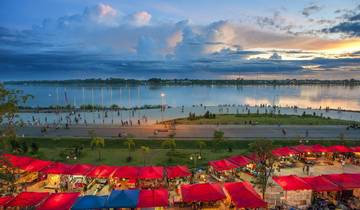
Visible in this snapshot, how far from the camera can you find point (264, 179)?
21.9 metres

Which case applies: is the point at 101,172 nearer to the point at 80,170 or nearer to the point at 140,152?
the point at 80,170

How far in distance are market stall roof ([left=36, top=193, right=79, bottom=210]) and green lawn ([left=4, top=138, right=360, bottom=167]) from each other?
1269cm

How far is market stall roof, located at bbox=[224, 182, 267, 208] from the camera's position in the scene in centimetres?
1958

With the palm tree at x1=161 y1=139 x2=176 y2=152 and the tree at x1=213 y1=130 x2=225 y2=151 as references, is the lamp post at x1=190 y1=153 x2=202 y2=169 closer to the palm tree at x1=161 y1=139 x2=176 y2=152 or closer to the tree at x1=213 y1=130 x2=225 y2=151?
the palm tree at x1=161 y1=139 x2=176 y2=152

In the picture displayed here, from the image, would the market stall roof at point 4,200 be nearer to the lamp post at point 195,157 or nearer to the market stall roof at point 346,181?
the lamp post at point 195,157

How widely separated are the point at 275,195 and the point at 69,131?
35944mm

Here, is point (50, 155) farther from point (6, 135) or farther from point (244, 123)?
point (244, 123)

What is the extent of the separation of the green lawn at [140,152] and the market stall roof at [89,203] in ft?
42.9

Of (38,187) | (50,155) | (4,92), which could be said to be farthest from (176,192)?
(50,155)

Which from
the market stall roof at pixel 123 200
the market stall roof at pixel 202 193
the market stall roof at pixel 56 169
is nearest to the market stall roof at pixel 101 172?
the market stall roof at pixel 56 169

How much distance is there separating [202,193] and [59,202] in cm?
947

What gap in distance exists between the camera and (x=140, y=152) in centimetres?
3784

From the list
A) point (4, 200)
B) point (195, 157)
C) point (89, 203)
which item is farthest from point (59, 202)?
point (195, 157)

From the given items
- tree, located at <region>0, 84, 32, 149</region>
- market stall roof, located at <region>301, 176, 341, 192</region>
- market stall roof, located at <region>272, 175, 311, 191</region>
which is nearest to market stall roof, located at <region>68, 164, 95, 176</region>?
tree, located at <region>0, 84, 32, 149</region>
